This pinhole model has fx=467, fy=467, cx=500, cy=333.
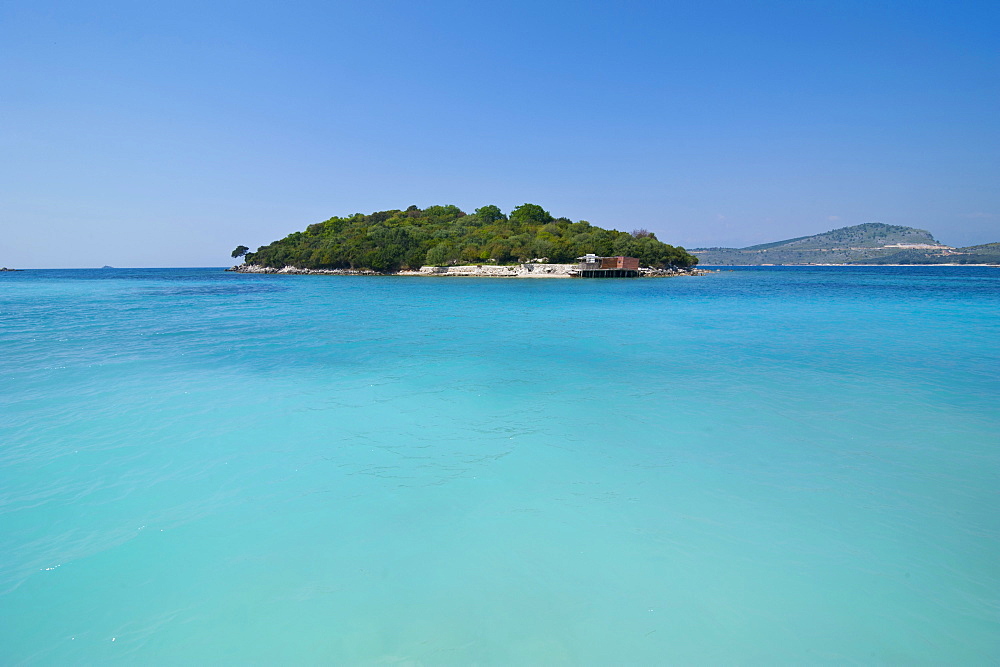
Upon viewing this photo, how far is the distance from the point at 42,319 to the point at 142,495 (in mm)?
22741

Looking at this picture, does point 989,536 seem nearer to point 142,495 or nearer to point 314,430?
point 314,430

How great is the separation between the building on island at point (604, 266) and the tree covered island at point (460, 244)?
5.61 meters

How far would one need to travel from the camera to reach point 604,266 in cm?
7738

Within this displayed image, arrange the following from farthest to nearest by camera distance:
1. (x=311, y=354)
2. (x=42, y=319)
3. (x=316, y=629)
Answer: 1. (x=42, y=319)
2. (x=311, y=354)
3. (x=316, y=629)

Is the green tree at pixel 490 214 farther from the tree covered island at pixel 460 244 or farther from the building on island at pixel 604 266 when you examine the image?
the building on island at pixel 604 266

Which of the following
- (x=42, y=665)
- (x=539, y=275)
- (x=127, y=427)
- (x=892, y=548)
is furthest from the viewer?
(x=539, y=275)

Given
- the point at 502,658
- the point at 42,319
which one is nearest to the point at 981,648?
the point at 502,658

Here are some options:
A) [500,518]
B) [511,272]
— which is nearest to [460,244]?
[511,272]

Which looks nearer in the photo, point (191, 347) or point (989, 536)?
point (989, 536)

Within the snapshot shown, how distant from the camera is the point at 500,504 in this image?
4.65 m

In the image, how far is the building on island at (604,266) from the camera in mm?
76000

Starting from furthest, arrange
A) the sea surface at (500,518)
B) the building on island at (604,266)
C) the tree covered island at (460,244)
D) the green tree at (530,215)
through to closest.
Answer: the green tree at (530,215)
the tree covered island at (460,244)
the building on island at (604,266)
the sea surface at (500,518)

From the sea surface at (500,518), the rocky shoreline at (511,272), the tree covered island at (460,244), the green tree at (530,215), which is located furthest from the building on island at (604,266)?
the sea surface at (500,518)

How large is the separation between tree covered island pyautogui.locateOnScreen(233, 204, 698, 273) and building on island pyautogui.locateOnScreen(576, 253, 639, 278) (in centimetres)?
561
